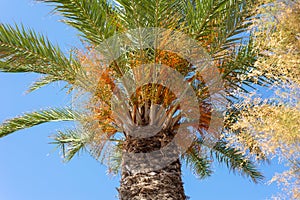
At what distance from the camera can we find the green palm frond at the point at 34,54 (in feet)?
20.0

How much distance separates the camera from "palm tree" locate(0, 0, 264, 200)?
588 centimetres

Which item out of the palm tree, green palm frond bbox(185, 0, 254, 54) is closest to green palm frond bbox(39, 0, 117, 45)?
the palm tree

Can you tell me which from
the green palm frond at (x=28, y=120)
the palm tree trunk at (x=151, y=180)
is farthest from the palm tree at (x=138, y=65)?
the green palm frond at (x=28, y=120)

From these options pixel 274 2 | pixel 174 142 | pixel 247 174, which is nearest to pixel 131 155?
pixel 174 142

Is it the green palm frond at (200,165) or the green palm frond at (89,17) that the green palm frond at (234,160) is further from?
the green palm frond at (89,17)

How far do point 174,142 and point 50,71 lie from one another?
7.99 feet

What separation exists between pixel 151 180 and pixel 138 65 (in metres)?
1.88

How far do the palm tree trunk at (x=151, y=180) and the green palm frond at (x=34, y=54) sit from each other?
5.53 ft

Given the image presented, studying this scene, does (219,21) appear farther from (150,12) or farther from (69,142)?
(69,142)

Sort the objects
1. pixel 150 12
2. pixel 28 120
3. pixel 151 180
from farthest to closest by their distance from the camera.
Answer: pixel 28 120
pixel 150 12
pixel 151 180

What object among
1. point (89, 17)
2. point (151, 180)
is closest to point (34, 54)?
point (89, 17)

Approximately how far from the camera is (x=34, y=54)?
6.24 meters

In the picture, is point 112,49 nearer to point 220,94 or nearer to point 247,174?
point 220,94

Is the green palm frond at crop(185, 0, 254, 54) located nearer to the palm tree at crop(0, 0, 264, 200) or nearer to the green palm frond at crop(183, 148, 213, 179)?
the palm tree at crop(0, 0, 264, 200)
